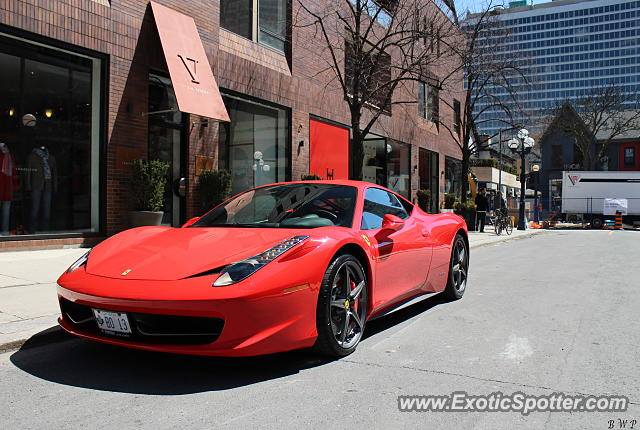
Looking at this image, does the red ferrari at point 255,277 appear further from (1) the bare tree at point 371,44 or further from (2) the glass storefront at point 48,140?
(1) the bare tree at point 371,44

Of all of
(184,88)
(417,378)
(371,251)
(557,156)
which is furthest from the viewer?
(557,156)

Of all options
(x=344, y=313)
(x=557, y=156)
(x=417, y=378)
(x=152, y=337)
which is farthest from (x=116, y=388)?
→ (x=557, y=156)

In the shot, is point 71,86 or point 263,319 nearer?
point 263,319

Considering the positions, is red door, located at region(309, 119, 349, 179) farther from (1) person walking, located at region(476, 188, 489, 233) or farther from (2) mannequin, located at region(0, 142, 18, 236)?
(2) mannequin, located at region(0, 142, 18, 236)

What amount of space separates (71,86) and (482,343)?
9562 mm

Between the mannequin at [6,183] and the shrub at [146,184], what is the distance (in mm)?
2161

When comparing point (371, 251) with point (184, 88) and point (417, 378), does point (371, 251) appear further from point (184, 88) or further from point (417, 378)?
point (184, 88)

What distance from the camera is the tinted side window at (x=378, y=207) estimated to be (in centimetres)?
470

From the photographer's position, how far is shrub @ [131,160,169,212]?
1099 centimetres

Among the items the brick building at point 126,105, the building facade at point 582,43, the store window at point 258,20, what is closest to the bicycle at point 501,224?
the brick building at point 126,105

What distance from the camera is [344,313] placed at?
13.1 feet

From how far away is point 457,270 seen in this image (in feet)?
21.5

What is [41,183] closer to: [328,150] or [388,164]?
[328,150]

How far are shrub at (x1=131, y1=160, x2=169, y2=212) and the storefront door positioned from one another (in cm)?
100
